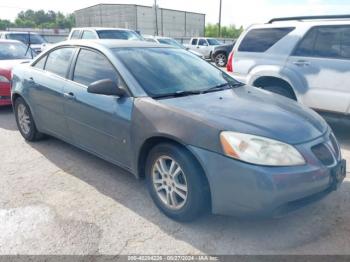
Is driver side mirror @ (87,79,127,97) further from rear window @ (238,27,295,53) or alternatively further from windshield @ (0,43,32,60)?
windshield @ (0,43,32,60)

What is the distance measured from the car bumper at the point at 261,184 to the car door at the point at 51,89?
219 cm

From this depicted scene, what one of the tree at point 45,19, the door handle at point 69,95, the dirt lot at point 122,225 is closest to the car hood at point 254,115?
the dirt lot at point 122,225

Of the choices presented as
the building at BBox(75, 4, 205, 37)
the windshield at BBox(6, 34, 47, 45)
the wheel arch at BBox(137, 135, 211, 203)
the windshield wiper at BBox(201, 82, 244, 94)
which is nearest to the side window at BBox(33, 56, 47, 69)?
the wheel arch at BBox(137, 135, 211, 203)

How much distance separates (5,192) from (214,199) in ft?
7.69

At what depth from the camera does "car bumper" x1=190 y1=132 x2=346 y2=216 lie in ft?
8.17

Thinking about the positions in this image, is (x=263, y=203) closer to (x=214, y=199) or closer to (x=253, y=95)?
(x=214, y=199)

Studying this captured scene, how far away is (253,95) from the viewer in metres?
3.60

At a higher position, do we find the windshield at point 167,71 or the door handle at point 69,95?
the windshield at point 167,71

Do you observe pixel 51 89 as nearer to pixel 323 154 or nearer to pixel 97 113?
pixel 97 113

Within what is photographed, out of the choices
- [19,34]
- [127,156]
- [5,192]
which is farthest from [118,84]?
[19,34]

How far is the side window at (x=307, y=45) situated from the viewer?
5.37 m

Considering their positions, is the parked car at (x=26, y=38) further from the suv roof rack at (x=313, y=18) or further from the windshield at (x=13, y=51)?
the suv roof rack at (x=313, y=18)

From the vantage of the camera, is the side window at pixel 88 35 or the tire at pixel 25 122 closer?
the tire at pixel 25 122

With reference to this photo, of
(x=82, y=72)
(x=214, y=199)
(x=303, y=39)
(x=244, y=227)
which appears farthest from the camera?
(x=303, y=39)
